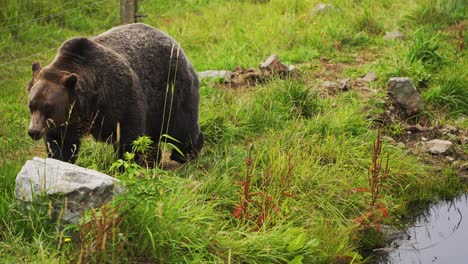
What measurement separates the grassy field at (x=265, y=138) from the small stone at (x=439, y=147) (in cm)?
23

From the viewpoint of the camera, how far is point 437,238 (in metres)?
6.24

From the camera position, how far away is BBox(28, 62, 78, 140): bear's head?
210 inches

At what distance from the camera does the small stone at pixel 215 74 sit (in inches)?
340

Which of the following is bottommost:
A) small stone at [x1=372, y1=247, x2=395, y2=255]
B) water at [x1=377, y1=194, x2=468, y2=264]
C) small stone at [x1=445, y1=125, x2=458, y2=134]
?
water at [x1=377, y1=194, x2=468, y2=264]

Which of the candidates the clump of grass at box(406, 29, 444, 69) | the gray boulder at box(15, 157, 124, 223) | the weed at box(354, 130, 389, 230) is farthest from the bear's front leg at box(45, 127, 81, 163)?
the clump of grass at box(406, 29, 444, 69)

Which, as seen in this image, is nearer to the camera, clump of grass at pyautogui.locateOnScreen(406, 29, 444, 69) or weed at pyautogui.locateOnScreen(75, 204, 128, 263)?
weed at pyautogui.locateOnScreen(75, 204, 128, 263)

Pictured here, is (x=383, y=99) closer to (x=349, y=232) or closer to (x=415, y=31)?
(x=415, y=31)

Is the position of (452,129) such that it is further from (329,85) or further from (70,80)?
(70,80)

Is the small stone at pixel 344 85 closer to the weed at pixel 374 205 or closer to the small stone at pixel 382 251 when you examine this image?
the weed at pixel 374 205

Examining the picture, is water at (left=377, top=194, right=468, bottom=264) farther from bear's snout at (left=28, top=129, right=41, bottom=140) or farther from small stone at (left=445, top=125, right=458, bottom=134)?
bear's snout at (left=28, top=129, right=41, bottom=140)

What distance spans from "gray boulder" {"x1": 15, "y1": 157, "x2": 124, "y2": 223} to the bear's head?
55 centimetres

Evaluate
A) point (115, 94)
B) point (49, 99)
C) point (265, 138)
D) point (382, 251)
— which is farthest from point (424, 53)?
point (49, 99)

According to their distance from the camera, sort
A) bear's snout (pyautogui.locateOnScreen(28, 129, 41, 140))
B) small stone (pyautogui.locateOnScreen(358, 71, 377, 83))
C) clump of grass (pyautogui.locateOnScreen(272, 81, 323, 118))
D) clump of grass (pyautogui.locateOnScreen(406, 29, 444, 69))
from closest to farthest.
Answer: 1. bear's snout (pyautogui.locateOnScreen(28, 129, 41, 140))
2. clump of grass (pyautogui.locateOnScreen(272, 81, 323, 118))
3. small stone (pyautogui.locateOnScreen(358, 71, 377, 83))
4. clump of grass (pyautogui.locateOnScreen(406, 29, 444, 69))

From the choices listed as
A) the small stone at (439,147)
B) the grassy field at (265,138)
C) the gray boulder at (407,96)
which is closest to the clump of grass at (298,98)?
the grassy field at (265,138)
